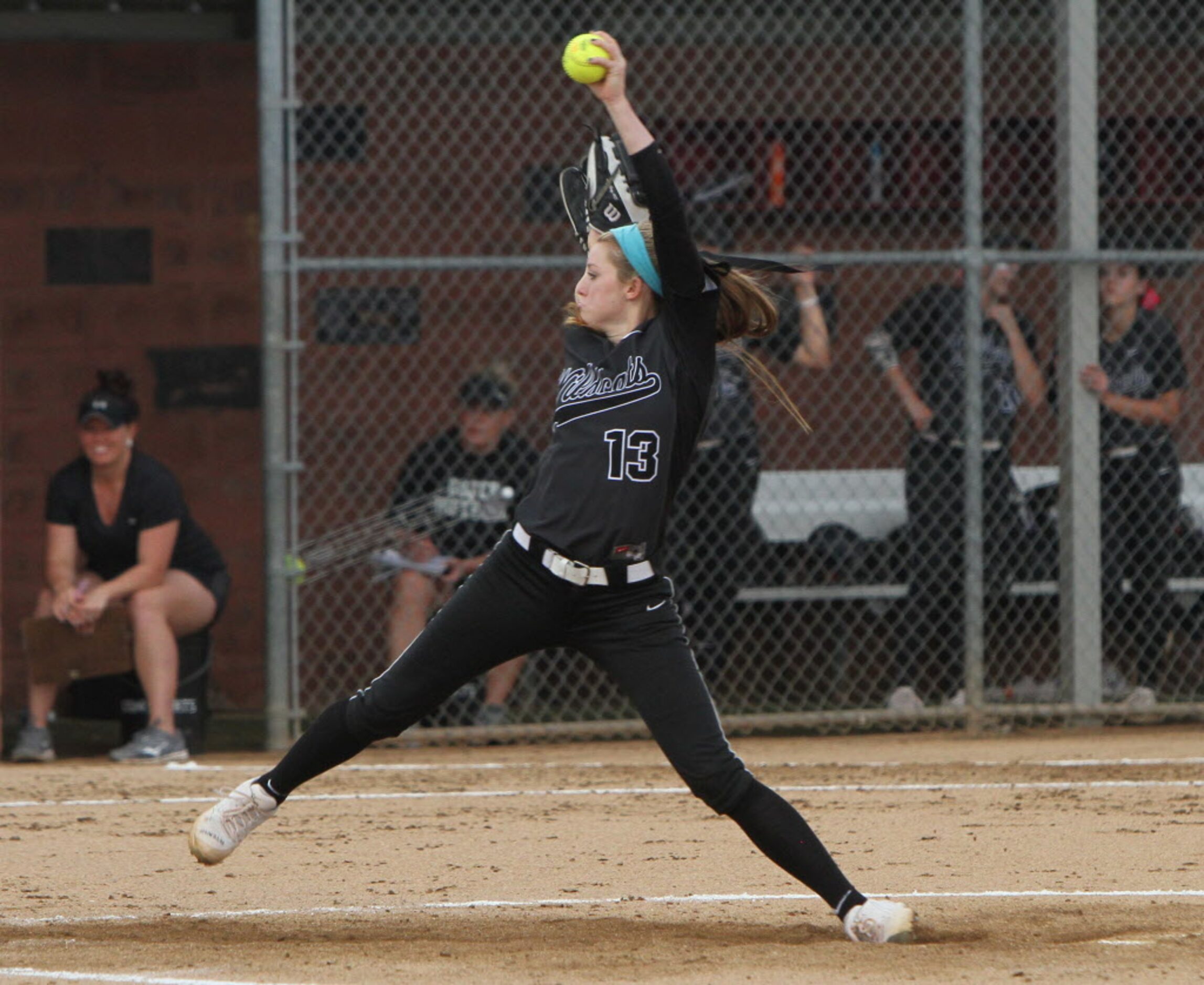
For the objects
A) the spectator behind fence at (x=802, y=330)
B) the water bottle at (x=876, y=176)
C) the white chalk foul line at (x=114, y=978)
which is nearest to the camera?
the white chalk foul line at (x=114, y=978)

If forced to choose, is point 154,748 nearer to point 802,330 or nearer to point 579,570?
point 802,330

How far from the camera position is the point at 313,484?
32.2 feet

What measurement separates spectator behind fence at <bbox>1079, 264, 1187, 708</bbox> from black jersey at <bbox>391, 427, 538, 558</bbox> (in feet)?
7.92

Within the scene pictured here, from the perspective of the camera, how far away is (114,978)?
407 centimetres

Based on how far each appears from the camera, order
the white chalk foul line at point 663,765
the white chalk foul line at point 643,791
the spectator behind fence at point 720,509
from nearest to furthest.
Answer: the white chalk foul line at point 643,791 < the white chalk foul line at point 663,765 < the spectator behind fence at point 720,509

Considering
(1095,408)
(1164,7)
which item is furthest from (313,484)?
(1164,7)

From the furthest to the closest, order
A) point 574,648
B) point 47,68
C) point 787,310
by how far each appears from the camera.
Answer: point 47,68
point 787,310
point 574,648

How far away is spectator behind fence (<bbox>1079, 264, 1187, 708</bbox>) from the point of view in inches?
324

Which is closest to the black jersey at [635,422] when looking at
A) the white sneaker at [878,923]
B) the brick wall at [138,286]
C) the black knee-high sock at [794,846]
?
the black knee-high sock at [794,846]

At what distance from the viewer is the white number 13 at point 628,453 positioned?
435 cm

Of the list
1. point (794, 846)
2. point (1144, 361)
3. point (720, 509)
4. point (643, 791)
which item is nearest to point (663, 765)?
point (643, 791)

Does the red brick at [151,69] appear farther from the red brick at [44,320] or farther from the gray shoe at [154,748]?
the gray shoe at [154,748]

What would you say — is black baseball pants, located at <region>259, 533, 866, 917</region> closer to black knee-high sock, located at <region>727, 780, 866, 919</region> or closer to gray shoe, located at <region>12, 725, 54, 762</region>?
black knee-high sock, located at <region>727, 780, 866, 919</region>

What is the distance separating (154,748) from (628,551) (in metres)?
3.91
